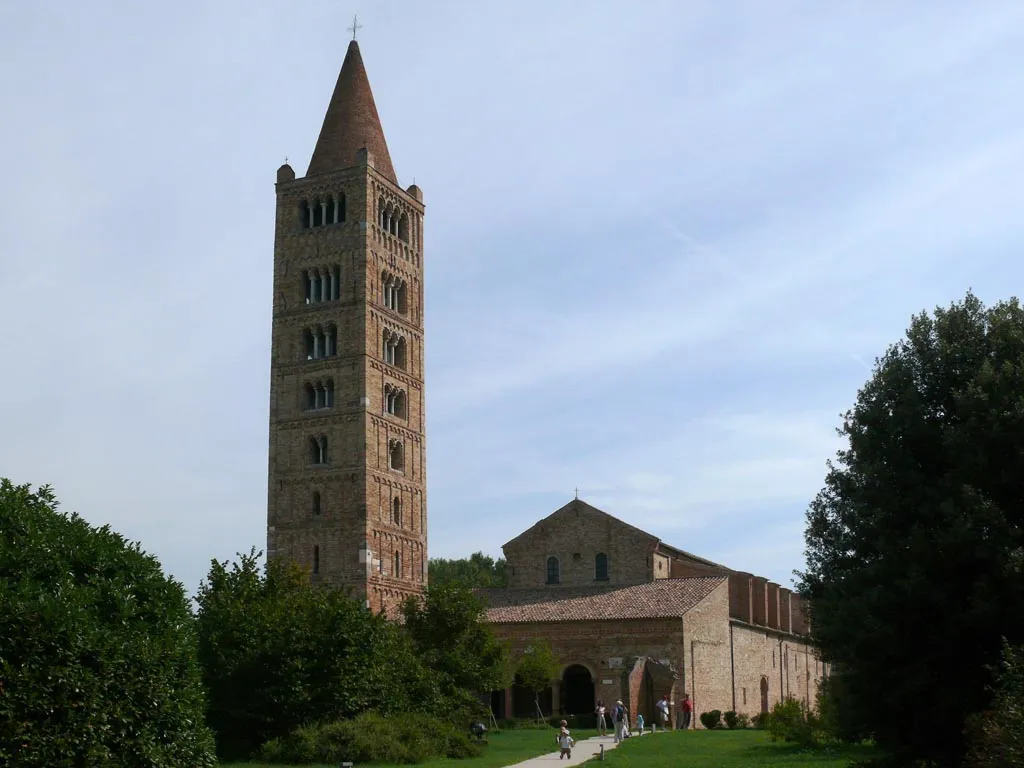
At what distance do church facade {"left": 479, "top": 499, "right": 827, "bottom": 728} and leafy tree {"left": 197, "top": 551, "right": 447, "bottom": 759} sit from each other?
39.3ft

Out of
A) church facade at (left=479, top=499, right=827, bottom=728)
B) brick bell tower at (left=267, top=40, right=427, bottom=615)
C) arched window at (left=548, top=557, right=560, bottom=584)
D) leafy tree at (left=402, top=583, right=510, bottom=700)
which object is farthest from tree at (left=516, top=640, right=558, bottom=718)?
arched window at (left=548, top=557, right=560, bottom=584)

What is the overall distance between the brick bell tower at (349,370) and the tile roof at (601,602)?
4.65 metres

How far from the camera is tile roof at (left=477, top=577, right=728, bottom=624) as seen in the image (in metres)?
48.1

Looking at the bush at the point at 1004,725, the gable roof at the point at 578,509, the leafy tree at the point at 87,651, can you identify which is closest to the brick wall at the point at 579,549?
the gable roof at the point at 578,509

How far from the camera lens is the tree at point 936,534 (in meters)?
20.0

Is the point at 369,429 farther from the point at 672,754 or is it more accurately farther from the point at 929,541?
the point at 929,541

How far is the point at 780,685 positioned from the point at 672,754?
1171 inches

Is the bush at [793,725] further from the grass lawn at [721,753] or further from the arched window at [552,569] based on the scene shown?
the arched window at [552,569]

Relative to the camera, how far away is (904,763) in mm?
21281

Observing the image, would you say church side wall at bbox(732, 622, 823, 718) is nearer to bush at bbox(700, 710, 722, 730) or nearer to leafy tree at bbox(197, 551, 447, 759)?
bush at bbox(700, 710, 722, 730)

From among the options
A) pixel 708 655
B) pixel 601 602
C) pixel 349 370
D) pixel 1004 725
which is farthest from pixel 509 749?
pixel 349 370

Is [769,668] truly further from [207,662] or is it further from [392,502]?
[207,662]

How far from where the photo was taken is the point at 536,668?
44.8 m

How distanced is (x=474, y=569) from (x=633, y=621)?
154 ft
